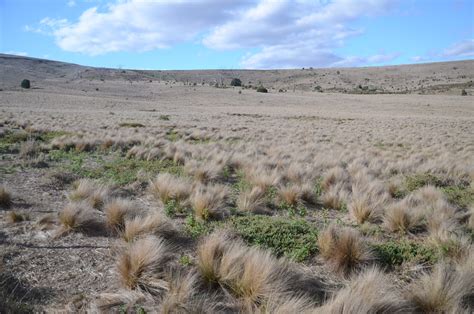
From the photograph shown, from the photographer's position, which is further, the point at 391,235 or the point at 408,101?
the point at 408,101

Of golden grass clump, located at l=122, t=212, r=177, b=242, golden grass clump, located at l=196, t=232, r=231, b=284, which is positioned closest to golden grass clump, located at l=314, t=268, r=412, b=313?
golden grass clump, located at l=196, t=232, r=231, b=284

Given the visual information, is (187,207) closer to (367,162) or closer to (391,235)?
(391,235)

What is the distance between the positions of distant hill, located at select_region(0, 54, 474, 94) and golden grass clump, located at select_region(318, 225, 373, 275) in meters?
91.5

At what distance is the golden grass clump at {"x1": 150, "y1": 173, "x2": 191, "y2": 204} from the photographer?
26.0ft

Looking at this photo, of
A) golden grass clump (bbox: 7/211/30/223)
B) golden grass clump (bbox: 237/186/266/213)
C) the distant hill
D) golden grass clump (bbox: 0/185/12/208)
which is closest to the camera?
golden grass clump (bbox: 7/211/30/223)

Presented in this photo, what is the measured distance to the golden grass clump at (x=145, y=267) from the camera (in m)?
4.15

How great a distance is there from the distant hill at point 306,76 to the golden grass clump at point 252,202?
89.3 meters

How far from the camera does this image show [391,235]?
628 cm

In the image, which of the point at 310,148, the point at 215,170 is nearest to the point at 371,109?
the point at 310,148

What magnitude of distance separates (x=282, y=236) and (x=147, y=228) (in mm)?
2014

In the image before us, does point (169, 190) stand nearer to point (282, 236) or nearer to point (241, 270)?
point (282, 236)

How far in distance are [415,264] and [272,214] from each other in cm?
301

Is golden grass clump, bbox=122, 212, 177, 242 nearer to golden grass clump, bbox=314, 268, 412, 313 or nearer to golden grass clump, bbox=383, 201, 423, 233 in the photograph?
golden grass clump, bbox=314, 268, 412, 313

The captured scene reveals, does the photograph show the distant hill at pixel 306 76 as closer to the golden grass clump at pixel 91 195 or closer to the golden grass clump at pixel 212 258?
the golden grass clump at pixel 91 195
